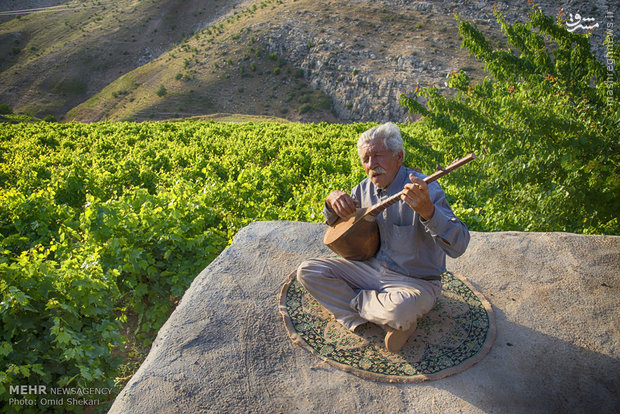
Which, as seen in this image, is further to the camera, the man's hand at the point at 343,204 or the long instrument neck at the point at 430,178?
the man's hand at the point at 343,204

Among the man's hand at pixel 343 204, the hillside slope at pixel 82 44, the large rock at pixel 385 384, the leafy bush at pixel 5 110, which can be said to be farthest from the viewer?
the hillside slope at pixel 82 44

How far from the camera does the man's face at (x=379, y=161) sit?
2.96m

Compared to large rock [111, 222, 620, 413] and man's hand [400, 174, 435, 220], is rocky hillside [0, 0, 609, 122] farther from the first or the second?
man's hand [400, 174, 435, 220]

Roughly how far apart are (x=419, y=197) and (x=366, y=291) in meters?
0.94

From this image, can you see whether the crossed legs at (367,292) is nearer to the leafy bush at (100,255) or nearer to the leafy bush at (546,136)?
the leafy bush at (100,255)

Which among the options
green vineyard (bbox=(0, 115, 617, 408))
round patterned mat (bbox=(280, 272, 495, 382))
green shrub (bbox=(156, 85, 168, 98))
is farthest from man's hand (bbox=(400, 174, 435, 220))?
green shrub (bbox=(156, 85, 168, 98))

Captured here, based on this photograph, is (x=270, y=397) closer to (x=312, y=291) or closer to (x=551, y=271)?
(x=312, y=291)

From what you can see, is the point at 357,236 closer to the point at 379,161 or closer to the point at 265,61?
the point at 379,161

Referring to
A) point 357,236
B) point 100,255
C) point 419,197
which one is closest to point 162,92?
point 100,255

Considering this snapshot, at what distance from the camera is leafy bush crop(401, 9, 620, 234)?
200 inches

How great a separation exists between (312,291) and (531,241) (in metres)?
2.61

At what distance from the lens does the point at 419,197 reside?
103 inches

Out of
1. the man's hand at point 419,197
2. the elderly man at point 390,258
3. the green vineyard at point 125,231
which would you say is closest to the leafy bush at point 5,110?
the green vineyard at point 125,231

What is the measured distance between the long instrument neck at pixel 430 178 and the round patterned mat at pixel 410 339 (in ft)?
3.06
